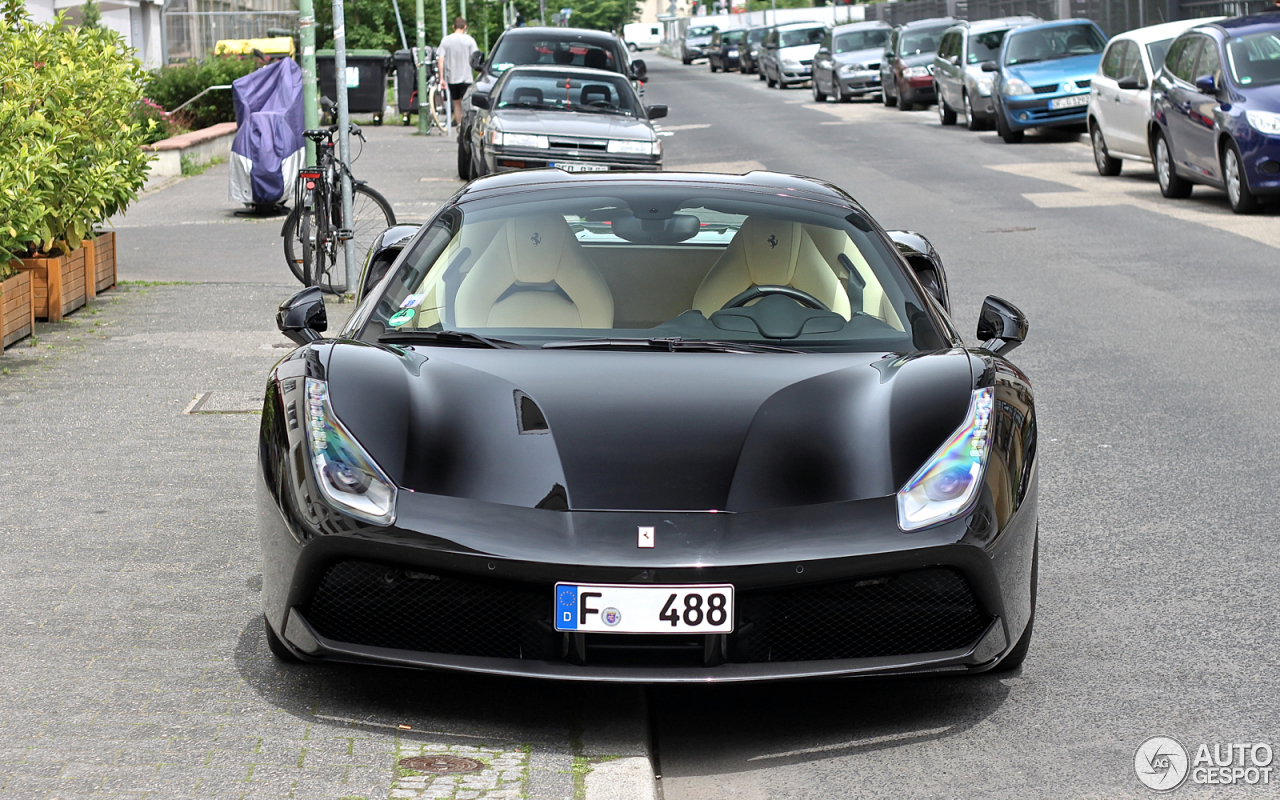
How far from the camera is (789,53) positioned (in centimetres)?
4906

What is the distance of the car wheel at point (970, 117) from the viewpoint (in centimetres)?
2798

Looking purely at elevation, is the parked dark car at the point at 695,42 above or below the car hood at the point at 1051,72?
above

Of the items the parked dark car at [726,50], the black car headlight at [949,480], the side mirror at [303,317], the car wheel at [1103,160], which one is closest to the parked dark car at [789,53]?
the parked dark car at [726,50]

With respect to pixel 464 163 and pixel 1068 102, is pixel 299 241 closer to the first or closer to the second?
pixel 464 163

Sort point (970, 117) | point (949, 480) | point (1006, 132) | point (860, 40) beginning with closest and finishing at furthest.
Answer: point (949, 480) < point (1006, 132) < point (970, 117) < point (860, 40)

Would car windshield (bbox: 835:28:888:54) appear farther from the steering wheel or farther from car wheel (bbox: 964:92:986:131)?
the steering wheel

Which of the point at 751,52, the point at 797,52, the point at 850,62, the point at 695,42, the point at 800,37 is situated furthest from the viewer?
the point at 695,42

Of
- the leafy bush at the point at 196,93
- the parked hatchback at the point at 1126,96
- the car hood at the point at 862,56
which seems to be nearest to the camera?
the parked hatchback at the point at 1126,96

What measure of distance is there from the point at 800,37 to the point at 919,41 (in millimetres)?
15733

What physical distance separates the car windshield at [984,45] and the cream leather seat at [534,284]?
2419 cm

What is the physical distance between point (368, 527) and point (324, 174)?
847 centimetres

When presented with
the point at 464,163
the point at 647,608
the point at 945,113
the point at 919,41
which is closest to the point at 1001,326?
the point at 647,608

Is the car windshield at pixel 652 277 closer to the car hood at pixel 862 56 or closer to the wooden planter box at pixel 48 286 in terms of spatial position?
the wooden planter box at pixel 48 286

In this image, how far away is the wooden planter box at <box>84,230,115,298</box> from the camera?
37.1 feet
